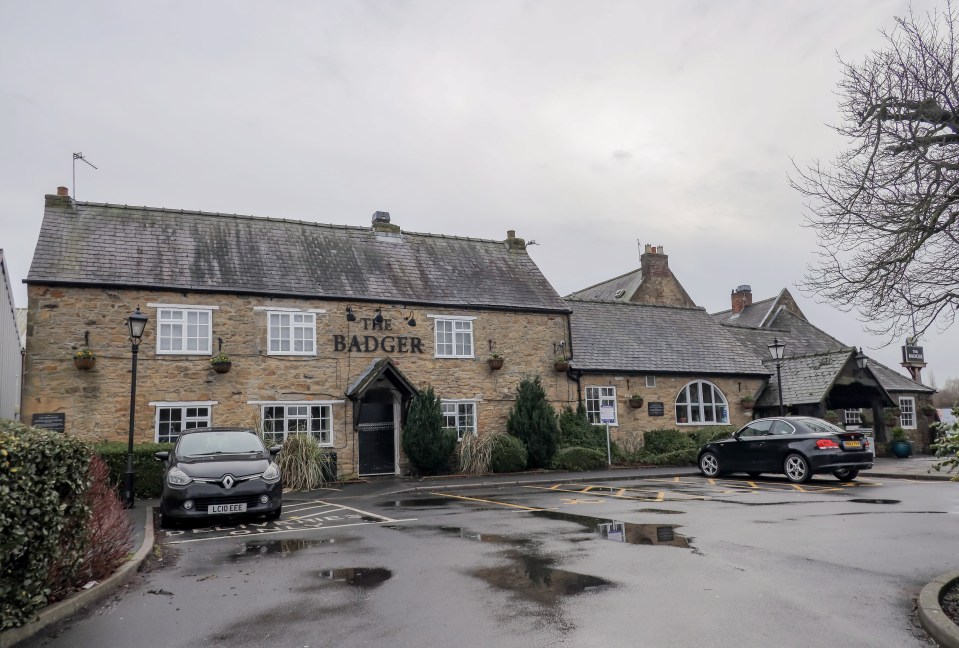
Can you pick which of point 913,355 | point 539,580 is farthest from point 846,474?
point 913,355

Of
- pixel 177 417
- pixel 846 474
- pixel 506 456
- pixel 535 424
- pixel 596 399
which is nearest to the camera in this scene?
pixel 846 474

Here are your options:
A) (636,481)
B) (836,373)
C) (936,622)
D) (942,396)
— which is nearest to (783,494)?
(636,481)

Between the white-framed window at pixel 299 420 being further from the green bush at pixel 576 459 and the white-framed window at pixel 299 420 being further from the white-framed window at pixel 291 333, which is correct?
the green bush at pixel 576 459

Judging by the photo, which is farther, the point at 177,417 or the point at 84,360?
the point at 177,417

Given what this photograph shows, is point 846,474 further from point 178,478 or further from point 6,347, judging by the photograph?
point 6,347

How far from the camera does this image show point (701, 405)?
26750 millimetres

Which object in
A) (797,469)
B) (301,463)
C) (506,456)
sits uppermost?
(301,463)

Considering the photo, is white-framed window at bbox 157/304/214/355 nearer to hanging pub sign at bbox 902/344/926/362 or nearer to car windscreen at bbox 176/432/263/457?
car windscreen at bbox 176/432/263/457

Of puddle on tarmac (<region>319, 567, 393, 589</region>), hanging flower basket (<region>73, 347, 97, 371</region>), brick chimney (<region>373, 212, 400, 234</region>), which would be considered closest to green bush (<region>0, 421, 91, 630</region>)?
puddle on tarmac (<region>319, 567, 393, 589</region>)

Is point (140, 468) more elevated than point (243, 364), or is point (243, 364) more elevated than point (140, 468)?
point (243, 364)

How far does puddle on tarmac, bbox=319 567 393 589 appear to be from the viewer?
23.3 feet

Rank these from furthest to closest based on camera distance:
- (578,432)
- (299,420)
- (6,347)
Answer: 1. (578,432)
2. (299,420)
3. (6,347)

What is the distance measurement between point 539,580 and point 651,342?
21.5m

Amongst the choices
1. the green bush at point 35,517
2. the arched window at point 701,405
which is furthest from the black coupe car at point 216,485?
the arched window at point 701,405
